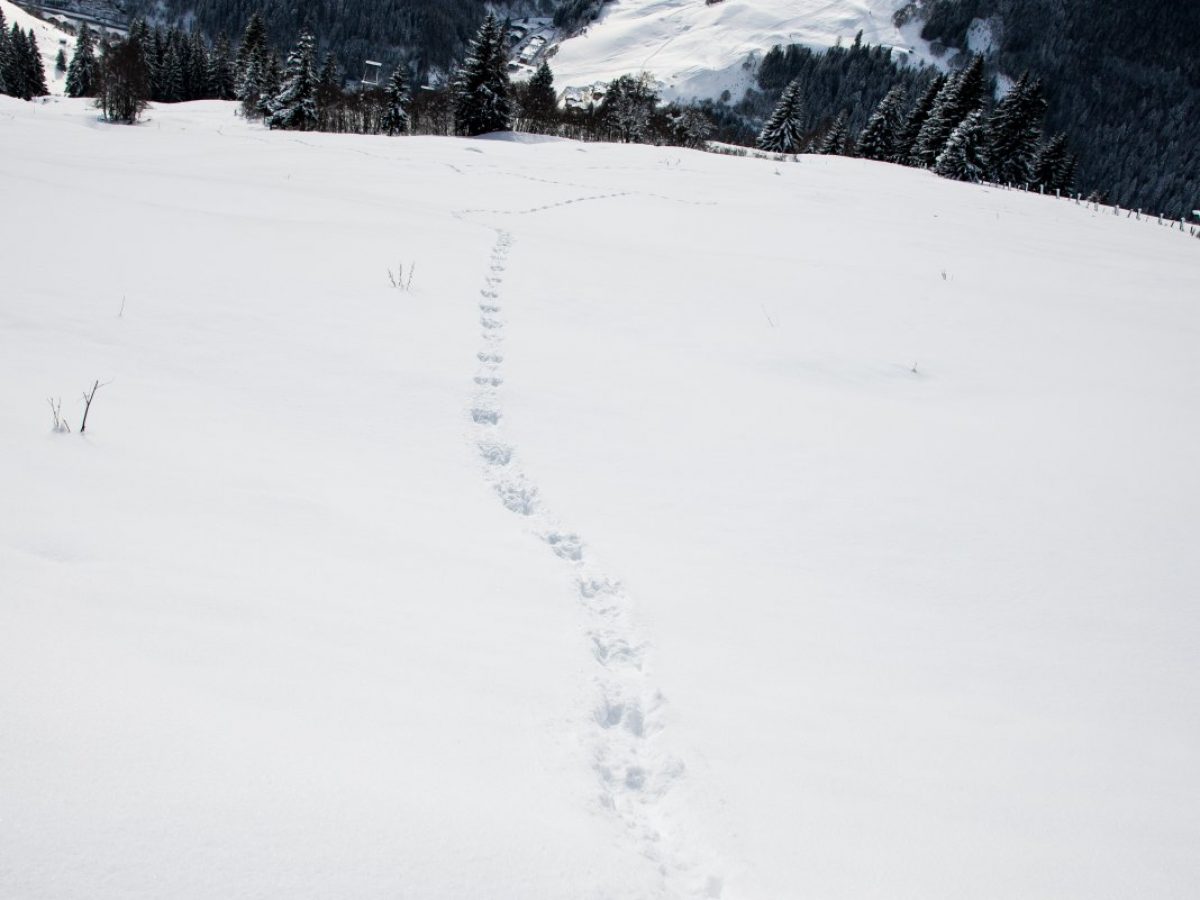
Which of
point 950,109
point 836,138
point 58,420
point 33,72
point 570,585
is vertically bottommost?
point 570,585

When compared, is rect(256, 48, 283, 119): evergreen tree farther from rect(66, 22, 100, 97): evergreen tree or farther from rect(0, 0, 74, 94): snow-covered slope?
rect(0, 0, 74, 94): snow-covered slope

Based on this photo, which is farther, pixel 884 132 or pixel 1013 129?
pixel 884 132

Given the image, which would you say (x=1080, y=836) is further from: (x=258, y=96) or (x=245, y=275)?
(x=258, y=96)

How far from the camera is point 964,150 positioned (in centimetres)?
3006

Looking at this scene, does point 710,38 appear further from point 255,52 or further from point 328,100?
point 328,100

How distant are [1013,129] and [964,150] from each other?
6.93 m

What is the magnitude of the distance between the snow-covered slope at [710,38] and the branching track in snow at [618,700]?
145337mm

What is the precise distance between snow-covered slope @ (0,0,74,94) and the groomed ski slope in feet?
389

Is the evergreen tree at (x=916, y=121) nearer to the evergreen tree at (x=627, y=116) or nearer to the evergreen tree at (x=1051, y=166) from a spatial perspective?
the evergreen tree at (x=1051, y=166)

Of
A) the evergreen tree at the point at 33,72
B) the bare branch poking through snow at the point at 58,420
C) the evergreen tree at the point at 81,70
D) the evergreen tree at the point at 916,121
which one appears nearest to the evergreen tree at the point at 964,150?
the evergreen tree at the point at 916,121

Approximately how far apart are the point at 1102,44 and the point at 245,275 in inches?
7804

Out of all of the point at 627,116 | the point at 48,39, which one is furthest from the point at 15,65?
Result: the point at 48,39

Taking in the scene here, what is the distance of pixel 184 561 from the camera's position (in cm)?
297

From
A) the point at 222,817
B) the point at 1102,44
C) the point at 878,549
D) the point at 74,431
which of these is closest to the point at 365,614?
the point at 222,817
